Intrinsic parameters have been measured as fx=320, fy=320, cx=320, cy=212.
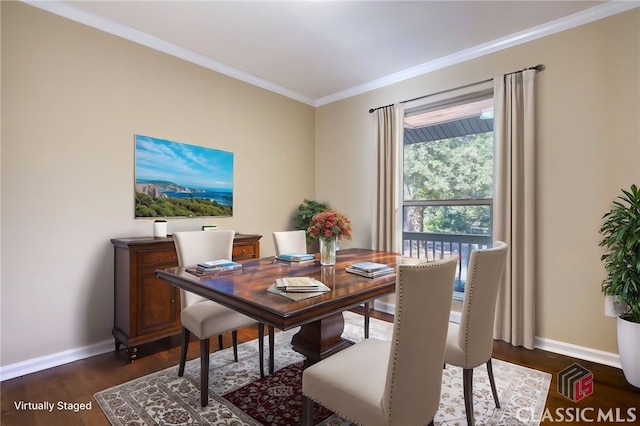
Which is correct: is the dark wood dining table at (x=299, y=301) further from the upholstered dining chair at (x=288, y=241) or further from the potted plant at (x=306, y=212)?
the potted plant at (x=306, y=212)

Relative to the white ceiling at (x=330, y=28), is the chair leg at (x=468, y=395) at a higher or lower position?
lower

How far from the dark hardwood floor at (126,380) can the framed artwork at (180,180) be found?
129 cm

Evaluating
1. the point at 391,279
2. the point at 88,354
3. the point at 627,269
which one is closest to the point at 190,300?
the point at 88,354

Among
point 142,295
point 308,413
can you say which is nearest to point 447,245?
point 308,413

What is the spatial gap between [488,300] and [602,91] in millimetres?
2222

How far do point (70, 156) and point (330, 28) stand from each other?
2487mm

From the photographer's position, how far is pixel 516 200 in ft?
9.73

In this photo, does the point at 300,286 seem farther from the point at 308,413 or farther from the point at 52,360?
the point at 52,360

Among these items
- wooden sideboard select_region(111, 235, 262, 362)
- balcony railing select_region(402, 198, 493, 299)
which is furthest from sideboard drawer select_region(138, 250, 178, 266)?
balcony railing select_region(402, 198, 493, 299)

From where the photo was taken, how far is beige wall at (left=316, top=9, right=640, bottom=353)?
8.35ft

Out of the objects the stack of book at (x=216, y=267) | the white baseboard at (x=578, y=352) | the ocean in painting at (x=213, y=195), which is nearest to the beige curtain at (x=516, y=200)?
the white baseboard at (x=578, y=352)

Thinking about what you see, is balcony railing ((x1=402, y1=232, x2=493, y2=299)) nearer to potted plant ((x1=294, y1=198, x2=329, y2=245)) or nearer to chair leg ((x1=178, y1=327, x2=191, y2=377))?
potted plant ((x1=294, y1=198, x2=329, y2=245))

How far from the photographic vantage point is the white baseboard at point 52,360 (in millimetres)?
2352

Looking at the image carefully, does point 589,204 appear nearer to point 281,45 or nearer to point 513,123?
point 513,123
